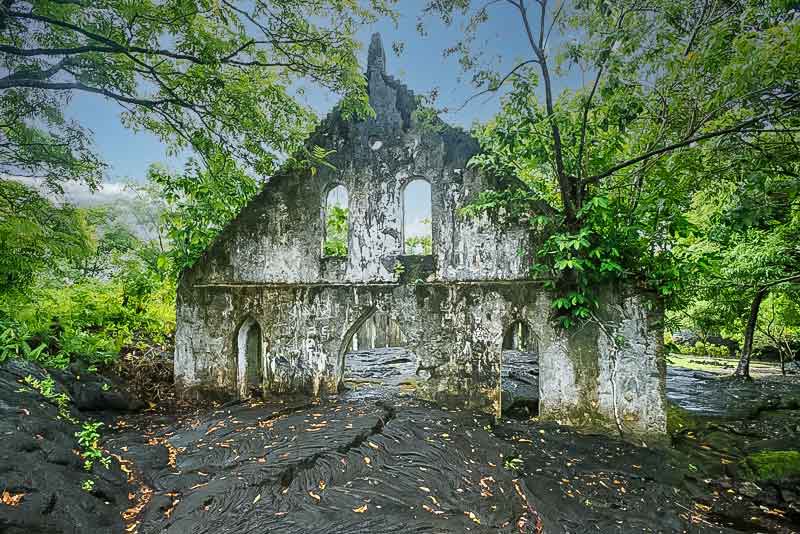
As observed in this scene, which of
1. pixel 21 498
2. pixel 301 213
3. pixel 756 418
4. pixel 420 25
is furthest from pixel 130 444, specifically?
pixel 756 418

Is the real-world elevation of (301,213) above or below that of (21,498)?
above

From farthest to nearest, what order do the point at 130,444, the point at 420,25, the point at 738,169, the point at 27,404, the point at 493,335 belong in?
the point at 493,335 < the point at 420,25 < the point at 130,444 < the point at 738,169 < the point at 27,404

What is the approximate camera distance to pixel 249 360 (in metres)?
9.77

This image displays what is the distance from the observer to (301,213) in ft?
30.1

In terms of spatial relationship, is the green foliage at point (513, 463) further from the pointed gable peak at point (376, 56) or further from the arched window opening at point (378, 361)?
the pointed gable peak at point (376, 56)

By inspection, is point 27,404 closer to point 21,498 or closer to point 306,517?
point 21,498

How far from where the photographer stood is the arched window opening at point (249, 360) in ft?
30.9

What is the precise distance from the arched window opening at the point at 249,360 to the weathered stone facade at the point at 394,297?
5cm

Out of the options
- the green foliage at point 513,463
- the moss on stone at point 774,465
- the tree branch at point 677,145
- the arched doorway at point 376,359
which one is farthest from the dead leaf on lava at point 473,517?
the tree branch at point 677,145

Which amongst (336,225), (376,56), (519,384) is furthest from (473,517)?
(376,56)

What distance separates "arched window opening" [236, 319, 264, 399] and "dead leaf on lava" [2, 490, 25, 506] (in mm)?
5389

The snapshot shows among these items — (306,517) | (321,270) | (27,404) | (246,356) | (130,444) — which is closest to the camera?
(306,517)

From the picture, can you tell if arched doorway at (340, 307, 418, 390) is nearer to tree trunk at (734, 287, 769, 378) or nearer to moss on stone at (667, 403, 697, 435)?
moss on stone at (667, 403, 697, 435)

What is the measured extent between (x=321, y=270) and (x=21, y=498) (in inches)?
231
